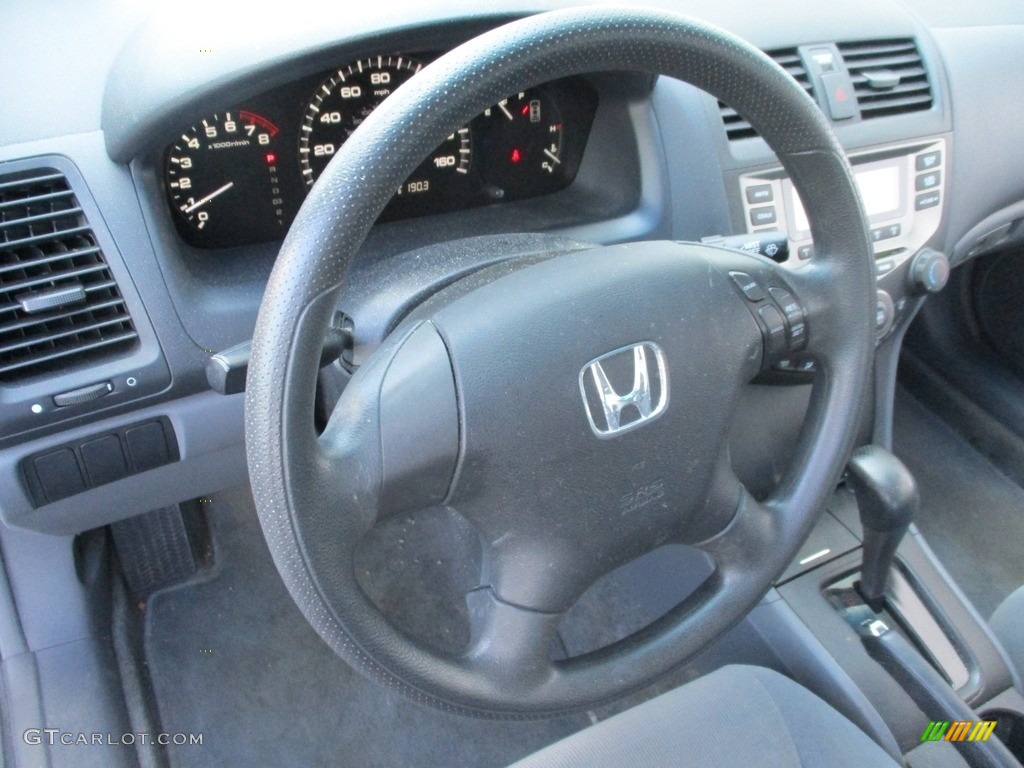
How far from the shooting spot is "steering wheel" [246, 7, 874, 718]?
2.05 feet

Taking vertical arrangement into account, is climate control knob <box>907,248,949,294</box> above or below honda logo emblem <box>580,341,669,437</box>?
below

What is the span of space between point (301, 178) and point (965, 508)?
1534 mm

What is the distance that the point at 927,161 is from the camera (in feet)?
4.74

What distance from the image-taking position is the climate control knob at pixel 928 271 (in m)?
1.38

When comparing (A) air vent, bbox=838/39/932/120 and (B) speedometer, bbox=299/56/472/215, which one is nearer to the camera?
(B) speedometer, bbox=299/56/472/215

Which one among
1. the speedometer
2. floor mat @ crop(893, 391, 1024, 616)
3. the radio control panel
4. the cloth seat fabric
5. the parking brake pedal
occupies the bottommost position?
floor mat @ crop(893, 391, 1024, 616)

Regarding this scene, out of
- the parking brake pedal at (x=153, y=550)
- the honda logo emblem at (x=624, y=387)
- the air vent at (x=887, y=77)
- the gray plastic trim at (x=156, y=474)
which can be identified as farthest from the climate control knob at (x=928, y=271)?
the parking brake pedal at (x=153, y=550)

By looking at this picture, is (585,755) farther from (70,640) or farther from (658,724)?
(70,640)

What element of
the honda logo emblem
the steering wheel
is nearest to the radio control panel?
the steering wheel

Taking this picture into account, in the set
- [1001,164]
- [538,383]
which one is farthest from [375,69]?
[1001,164]

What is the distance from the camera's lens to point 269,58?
93 cm

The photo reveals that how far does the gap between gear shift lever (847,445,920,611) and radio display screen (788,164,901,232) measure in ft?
1.39

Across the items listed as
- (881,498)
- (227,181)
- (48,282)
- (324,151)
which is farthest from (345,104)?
(881,498)

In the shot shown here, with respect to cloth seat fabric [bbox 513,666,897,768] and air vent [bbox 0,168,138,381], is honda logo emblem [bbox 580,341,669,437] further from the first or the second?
air vent [bbox 0,168,138,381]
